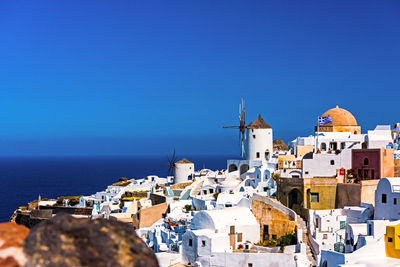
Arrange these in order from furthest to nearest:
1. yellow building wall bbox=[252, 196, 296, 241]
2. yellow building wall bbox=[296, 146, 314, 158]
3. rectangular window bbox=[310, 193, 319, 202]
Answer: yellow building wall bbox=[296, 146, 314, 158] → rectangular window bbox=[310, 193, 319, 202] → yellow building wall bbox=[252, 196, 296, 241]

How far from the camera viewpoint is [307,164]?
29531mm

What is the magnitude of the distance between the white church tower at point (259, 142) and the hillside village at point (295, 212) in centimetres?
174

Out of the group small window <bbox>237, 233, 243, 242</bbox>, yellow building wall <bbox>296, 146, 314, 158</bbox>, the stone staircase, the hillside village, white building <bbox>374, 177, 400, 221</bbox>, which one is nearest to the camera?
the hillside village

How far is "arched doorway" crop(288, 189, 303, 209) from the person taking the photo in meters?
26.8

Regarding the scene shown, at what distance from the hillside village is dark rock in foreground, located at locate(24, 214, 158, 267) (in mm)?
17171

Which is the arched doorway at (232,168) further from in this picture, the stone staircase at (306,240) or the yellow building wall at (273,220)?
the stone staircase at (306,240)

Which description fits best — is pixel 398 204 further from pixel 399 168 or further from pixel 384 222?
pixel 399 168

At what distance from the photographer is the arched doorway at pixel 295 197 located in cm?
2683

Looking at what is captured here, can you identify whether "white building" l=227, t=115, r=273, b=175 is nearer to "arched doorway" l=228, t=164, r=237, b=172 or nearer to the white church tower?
the white church tower

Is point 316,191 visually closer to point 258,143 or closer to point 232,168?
point 258,143

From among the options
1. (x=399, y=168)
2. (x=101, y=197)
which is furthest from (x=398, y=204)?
(x=101, y=197)

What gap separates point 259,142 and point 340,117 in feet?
22.4

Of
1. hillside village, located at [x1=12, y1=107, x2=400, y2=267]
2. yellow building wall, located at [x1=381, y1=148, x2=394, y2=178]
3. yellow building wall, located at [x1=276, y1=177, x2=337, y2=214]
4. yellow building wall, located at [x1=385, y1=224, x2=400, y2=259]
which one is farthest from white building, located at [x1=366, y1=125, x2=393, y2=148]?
yellow building wall, located at [x1=385, y1=224, x2=400, y2=259]

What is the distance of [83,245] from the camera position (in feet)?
11.5
